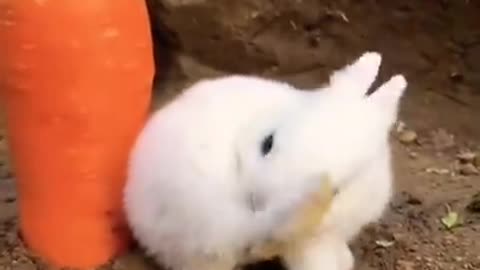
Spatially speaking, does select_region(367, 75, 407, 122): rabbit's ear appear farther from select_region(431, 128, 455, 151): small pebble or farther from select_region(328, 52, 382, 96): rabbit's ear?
select_region(431, 128, 455, 151): small pebble

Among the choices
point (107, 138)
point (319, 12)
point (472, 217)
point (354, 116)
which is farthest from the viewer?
point (319, 12)

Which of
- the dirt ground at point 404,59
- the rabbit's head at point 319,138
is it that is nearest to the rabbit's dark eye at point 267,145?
the rabbit's head at point 319,138

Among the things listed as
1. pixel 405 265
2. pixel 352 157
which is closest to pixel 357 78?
pixel 352 157

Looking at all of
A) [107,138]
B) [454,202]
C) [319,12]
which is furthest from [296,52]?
[107,138]

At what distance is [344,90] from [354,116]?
6 cm

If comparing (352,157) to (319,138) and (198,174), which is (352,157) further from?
(198,174)

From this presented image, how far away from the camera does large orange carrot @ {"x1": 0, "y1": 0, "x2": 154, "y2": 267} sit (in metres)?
1.26

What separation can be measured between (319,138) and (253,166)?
0.08 metres

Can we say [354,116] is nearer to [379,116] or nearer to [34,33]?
[379,116]

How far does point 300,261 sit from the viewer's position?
1.24 metres

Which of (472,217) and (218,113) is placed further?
(472,217)

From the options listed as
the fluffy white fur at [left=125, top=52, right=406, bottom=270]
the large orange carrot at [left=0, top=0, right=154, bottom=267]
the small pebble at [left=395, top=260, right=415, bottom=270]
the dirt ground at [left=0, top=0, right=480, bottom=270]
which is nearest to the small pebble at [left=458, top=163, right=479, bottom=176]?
the dirt ground at [left=0, top=0, right=480, bottom=270]

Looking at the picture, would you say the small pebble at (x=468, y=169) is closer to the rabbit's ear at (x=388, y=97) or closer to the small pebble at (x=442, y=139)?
the small pebble at (x=442, y=139)

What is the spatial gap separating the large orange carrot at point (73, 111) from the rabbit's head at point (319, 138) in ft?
0.68
